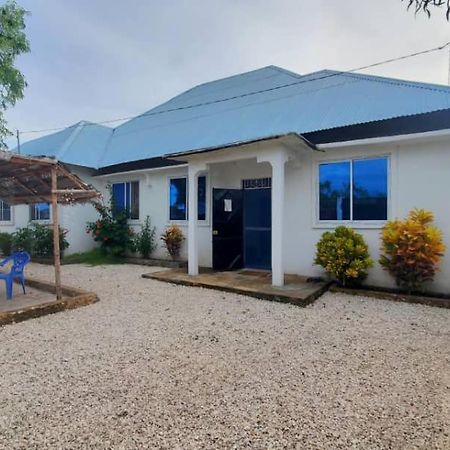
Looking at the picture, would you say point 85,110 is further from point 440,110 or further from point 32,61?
point 440,110

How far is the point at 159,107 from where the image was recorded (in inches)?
550

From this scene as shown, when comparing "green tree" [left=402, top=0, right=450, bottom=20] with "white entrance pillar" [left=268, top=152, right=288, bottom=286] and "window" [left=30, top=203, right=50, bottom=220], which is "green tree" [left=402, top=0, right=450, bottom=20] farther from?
"window" [left=30, top=203, right=50, bottom=220]

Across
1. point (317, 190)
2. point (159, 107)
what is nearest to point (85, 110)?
point (159, 107)

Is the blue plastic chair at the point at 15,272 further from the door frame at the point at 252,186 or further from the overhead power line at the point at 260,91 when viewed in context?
the overhead power line at the point at 260,91

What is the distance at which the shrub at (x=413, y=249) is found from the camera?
5574 mm

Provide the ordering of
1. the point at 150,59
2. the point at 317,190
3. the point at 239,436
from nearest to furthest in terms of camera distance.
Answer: the point at 239,436 < the point at 317,190 < the point at 150,59

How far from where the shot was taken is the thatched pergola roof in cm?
509

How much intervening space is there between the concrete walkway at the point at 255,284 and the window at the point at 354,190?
167cm

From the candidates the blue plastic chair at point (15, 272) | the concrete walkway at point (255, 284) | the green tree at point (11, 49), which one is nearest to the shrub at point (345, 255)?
the concrete walkway at point (255, 284)

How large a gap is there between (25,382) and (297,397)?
2466 mm

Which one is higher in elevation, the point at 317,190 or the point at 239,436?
the point at 317,190

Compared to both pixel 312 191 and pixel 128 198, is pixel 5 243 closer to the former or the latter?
pixel 128 198

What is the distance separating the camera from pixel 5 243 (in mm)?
12414

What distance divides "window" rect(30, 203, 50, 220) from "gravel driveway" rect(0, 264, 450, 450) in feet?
28.6
